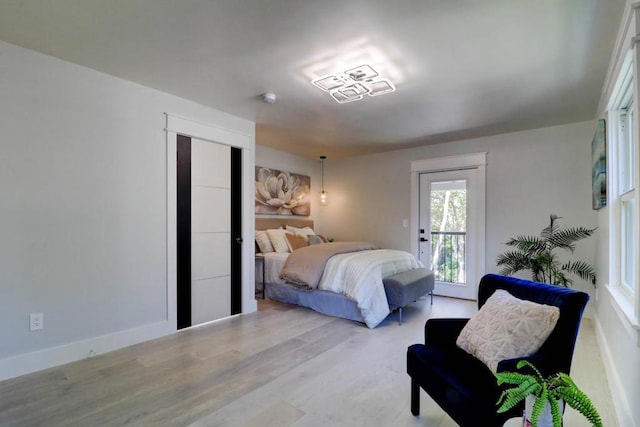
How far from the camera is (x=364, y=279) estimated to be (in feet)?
11.3

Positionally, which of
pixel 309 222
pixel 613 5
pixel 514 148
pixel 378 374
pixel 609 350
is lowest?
pixel 378 374

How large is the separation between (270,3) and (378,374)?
8.33 ft

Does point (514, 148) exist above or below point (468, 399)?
above

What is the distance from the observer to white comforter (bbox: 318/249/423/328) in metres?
3.38

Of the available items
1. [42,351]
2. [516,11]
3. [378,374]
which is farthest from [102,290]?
[516,11]

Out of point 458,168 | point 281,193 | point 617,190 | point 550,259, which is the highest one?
point 458,168

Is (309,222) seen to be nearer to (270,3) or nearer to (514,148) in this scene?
(514,148)

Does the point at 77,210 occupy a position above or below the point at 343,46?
below

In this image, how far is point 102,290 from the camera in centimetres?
270

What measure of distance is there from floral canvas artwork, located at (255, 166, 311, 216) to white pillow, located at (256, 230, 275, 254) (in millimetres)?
440

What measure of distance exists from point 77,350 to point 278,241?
2.69m

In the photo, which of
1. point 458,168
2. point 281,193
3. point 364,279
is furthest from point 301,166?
point 364,279

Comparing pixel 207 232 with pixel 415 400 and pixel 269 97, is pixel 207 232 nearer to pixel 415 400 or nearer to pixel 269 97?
pixel 269 97

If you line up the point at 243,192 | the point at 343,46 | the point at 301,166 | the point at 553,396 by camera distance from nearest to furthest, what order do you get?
the point at 553,396 < the point at 343,46 < the point at 243,192 < the point at 301,166
